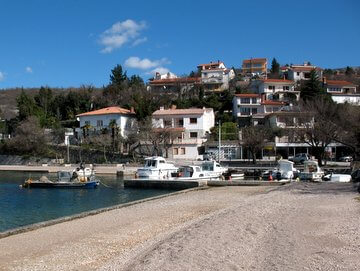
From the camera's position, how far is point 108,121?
83.4 meters

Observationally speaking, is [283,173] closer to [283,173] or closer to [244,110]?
[283,173]

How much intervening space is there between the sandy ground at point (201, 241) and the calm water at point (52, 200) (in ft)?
23.3

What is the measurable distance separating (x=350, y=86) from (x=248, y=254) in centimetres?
10117

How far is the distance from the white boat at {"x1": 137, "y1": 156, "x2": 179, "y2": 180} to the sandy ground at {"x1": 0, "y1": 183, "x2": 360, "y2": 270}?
22.5m

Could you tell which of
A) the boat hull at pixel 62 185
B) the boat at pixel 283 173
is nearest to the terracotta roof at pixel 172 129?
the boat hull at pixel 62 185

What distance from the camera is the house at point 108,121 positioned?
81938 millimetres

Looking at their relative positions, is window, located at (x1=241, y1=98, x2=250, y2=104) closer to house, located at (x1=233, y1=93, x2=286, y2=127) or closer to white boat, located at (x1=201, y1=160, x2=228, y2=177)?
house, located at (x1=233, y1=93, x2=286, y2=127)

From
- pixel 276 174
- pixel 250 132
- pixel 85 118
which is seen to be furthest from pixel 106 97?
pixel 276 174

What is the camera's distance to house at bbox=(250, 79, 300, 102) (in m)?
99.6

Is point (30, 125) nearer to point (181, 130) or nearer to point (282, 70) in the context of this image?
point (181, 130)

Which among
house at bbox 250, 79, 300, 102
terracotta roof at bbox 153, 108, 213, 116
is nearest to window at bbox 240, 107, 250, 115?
house at bbox 250, 79, 300, 102

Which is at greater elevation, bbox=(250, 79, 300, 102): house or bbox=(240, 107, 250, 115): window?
bbox=(250, 79, 300, 102): house

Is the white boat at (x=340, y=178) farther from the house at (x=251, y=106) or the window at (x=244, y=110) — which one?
the window at (x=244, y=110)

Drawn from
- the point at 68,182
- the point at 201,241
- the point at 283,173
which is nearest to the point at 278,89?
the point at 283,173
